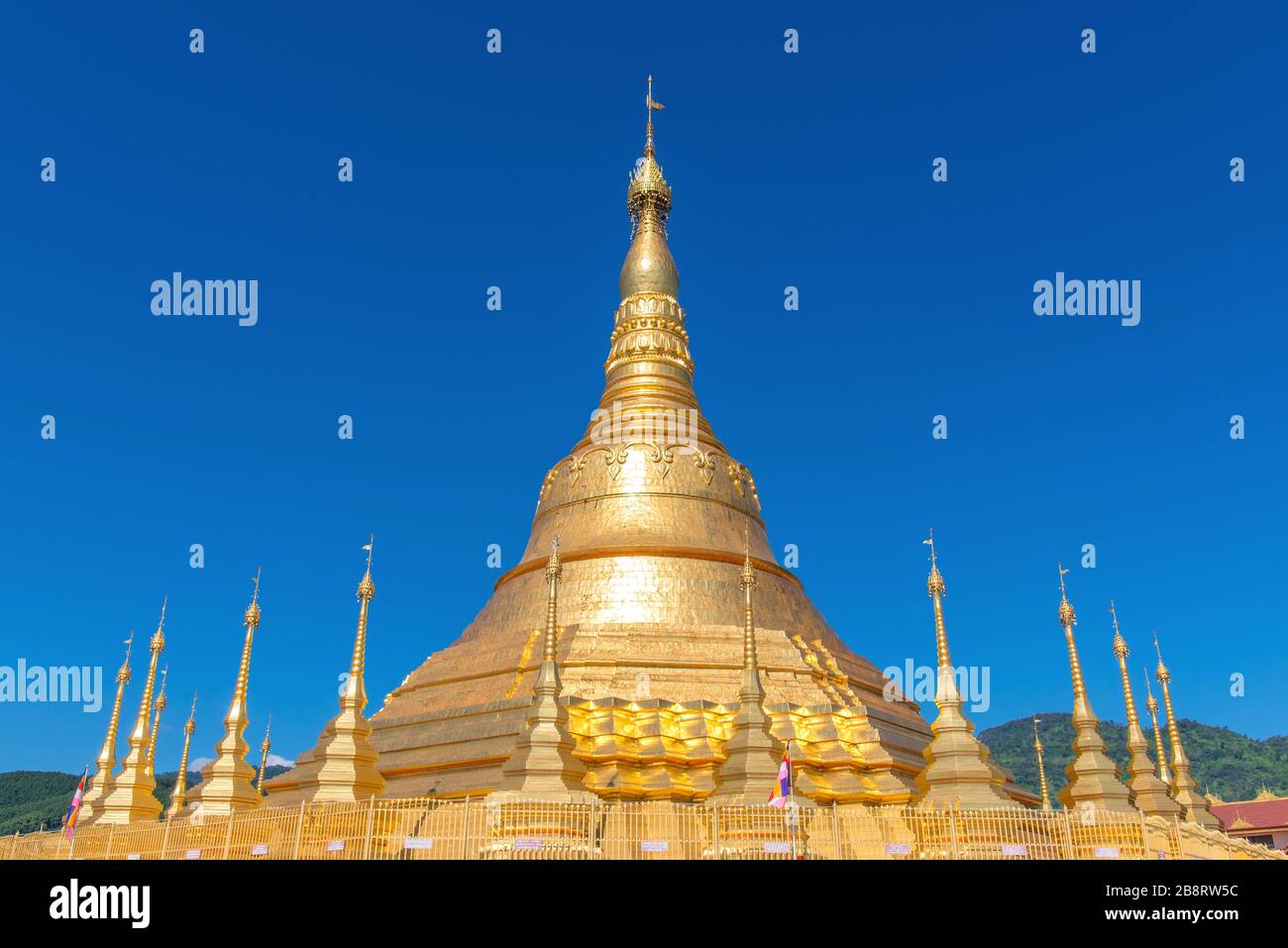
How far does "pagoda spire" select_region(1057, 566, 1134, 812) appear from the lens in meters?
20.6

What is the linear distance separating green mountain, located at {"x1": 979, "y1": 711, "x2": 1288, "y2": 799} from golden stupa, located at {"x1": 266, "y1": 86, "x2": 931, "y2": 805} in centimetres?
7018

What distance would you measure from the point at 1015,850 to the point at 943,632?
6.41m

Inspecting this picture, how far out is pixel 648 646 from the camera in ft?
88.3

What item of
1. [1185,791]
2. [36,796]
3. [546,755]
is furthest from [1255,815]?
[36,796]

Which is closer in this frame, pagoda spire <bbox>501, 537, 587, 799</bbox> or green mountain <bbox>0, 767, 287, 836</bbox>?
pagoda spire <bbox>501, 537, 587, 799</bbox>

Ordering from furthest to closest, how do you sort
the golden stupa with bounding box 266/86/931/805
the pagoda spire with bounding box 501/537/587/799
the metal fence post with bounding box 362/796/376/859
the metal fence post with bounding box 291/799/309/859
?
the golden stupa with bounding box 266/86/931/805
the pagoda spire with bounding box 501/537/587/799
the metal fence post with bounding box 291/799/309/859
the metal fence post with bounding box 362/796/376/859

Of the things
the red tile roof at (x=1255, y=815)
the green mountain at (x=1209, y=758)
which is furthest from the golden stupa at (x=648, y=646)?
the green mountain at (x=1209, y=758)

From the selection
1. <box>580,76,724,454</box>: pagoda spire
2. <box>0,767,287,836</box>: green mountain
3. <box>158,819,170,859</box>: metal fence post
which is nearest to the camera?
<box>158,819,170,859</box>: metal fence post

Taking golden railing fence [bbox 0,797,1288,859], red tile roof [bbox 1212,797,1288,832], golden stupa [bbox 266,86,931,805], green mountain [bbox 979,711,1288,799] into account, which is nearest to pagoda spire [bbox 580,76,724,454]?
golden stupa [bbox 266,86,931,805]

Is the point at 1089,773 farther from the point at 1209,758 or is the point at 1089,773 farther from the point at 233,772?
the point at 1209,758

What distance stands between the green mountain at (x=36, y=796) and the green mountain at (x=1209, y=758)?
8961 centimetres

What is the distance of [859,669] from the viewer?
30.5 metres

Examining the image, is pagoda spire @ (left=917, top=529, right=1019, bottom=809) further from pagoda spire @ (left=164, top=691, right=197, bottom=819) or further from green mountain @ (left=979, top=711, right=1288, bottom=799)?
green mountain @ (left=979, top=711, right=1288, bottom=799)

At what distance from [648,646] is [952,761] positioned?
9769 mm
